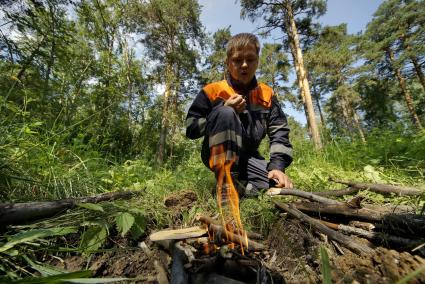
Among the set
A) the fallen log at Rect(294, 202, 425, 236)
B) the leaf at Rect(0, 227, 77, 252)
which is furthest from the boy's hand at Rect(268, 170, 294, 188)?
the leaf at Rect(0, 227, 77, 252)

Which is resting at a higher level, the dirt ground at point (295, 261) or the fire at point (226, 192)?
the fire at point (226, 192)

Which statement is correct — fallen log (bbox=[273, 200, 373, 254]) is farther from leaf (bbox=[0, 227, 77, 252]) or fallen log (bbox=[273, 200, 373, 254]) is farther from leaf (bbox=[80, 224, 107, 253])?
leaf (bbox=[0, 227, 77, 252])

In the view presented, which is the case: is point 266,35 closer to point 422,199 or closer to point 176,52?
point 176,52

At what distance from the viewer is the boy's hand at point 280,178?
2352mm

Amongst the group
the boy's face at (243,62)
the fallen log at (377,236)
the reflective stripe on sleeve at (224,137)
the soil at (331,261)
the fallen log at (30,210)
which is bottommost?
the soil at (331,261)

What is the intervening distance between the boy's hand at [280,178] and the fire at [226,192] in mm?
470

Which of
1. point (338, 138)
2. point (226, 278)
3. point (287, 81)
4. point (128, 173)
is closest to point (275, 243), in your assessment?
point (226, 278)

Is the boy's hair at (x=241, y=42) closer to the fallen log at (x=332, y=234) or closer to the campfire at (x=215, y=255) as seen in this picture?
the fallen log at (x=332, y=234)

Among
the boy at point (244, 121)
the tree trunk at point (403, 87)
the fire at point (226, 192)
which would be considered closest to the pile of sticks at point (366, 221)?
the fire at point (226, 192)

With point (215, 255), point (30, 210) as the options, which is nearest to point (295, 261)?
point (215, 255)

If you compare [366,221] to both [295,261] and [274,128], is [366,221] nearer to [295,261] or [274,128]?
[295,261]

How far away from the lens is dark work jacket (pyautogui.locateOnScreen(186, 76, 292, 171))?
2738 millimetres

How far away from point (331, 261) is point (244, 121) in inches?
73.0

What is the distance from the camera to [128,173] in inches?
134
